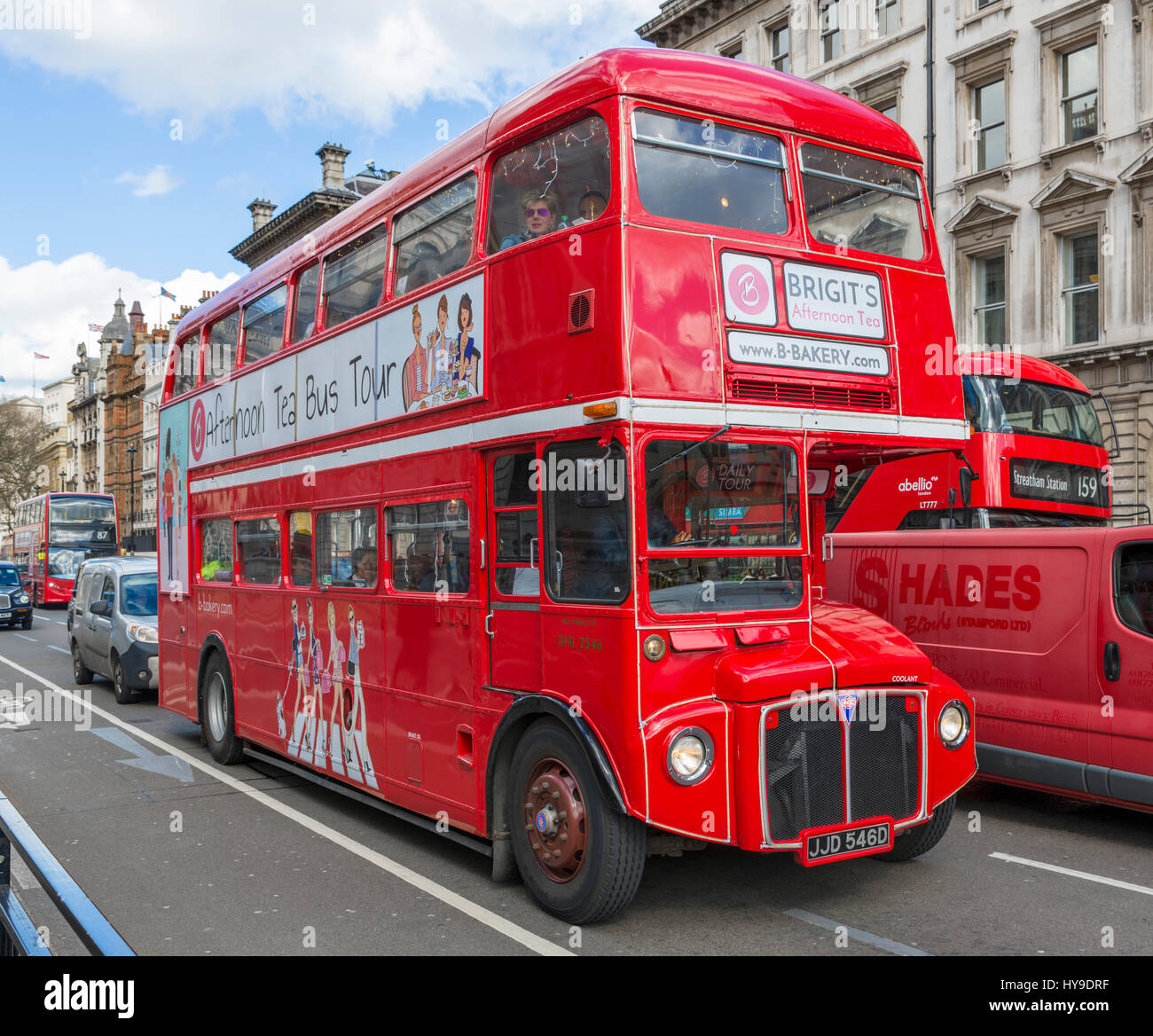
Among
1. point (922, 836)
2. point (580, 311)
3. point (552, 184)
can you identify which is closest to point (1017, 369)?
point (922, 836)

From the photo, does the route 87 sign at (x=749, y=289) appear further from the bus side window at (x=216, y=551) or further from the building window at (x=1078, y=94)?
the building window at (x=1078, y=94)

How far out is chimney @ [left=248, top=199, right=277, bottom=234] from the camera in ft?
189

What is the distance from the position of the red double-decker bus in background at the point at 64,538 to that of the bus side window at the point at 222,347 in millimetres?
33078

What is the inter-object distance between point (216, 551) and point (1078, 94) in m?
20.8

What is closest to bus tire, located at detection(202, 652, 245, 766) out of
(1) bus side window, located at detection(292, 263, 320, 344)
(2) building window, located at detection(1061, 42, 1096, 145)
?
(1) bus side window, located at detection(292, 263, 320, 344)

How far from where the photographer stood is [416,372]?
7.01 metres

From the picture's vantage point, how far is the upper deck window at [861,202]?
6.12m

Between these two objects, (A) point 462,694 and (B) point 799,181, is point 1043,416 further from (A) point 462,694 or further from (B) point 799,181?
(A) point 462,694

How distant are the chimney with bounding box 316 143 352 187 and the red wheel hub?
48467mm

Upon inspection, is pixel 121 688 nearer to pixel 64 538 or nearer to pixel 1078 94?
pixel 1078 94

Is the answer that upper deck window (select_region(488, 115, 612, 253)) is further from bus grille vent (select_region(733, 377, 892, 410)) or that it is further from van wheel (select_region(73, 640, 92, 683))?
van wheel (select_region(73, 640, 92, 683))

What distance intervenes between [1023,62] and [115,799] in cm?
2361
